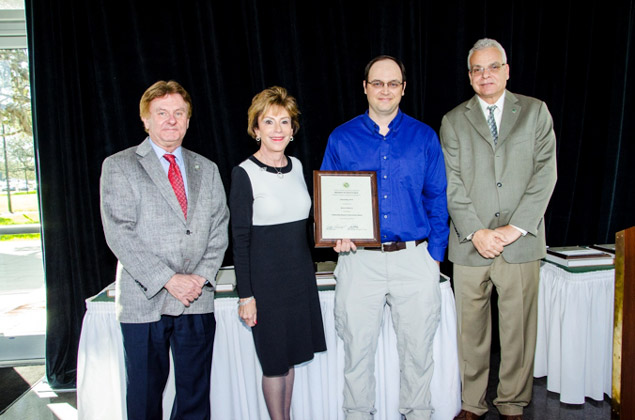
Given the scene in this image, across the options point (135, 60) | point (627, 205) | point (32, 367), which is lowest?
point (32, 367)

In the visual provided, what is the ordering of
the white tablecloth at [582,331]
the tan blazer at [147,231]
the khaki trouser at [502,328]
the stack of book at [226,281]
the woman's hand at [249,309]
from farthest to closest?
the white tablecloth at [582,331] → the stack of book at [226,281] → the khaki trouser at [502,328] → the woman's hand at [249,309] → the tan blazer at [147,231]

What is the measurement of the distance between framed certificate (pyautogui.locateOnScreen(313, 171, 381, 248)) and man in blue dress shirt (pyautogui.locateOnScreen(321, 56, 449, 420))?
9 centimetres

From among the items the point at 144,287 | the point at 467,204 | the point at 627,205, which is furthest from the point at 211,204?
the point at 627,205

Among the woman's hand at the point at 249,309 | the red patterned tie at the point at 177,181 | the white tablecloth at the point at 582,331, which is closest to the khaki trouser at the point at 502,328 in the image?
the white tablecloth at the point at 582,331

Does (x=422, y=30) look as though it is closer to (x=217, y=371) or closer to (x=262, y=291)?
(x=262, y=291)

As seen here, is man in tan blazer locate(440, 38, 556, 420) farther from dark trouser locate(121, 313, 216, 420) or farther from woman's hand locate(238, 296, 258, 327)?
dark trouser locate(121, 313, 216, 420)

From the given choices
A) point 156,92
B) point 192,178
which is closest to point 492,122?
point 192,178

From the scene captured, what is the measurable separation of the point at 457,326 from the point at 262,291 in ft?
3.79

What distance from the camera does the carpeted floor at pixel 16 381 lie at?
290cm

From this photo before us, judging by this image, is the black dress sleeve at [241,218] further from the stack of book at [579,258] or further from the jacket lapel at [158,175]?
the stack of book at [579,258]

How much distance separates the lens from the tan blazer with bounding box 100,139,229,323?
181 centimetres

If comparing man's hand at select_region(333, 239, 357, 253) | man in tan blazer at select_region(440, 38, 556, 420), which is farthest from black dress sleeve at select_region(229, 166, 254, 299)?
man in tan blazer at select_region(440, 38, 556, 420)

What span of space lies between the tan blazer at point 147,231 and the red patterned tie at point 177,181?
0.03 m

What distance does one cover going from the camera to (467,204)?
2.23 metres
